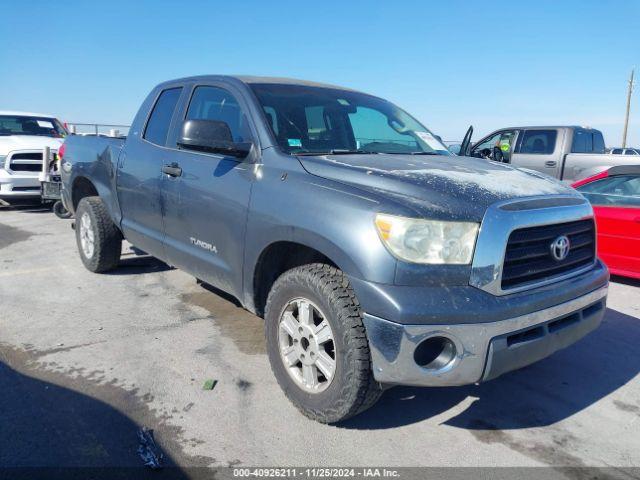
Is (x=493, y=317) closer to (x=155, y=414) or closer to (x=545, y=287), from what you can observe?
(x=545, y=287)

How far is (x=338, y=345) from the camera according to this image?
8.45ft

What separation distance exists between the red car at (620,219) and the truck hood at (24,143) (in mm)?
9128

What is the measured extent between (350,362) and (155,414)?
47.0 inches

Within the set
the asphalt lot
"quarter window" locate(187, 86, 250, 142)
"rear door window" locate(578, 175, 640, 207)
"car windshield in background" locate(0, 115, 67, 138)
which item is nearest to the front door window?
"rear door window" locate(578, 175, 640, 207)

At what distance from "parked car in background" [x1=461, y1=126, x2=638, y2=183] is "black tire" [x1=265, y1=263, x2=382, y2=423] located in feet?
24.6

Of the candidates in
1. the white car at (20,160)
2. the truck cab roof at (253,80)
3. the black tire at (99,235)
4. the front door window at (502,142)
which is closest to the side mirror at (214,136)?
the truck cab roof at (253,80)

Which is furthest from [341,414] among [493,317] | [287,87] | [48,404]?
[287,87]

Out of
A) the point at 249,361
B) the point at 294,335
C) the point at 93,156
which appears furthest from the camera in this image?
the point at 93,156

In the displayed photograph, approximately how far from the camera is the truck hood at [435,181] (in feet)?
8.26

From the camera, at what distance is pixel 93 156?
207 inches

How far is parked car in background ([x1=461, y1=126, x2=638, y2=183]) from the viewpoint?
9.38 meters

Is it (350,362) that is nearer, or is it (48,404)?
(350,362)

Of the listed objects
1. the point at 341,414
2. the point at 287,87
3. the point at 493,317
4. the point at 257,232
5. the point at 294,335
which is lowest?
the point at 341,414

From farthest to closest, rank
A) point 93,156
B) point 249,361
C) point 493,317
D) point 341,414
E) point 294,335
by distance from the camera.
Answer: point 93,156
point 249,361
point 294,335
point 341,414
point 493,317
